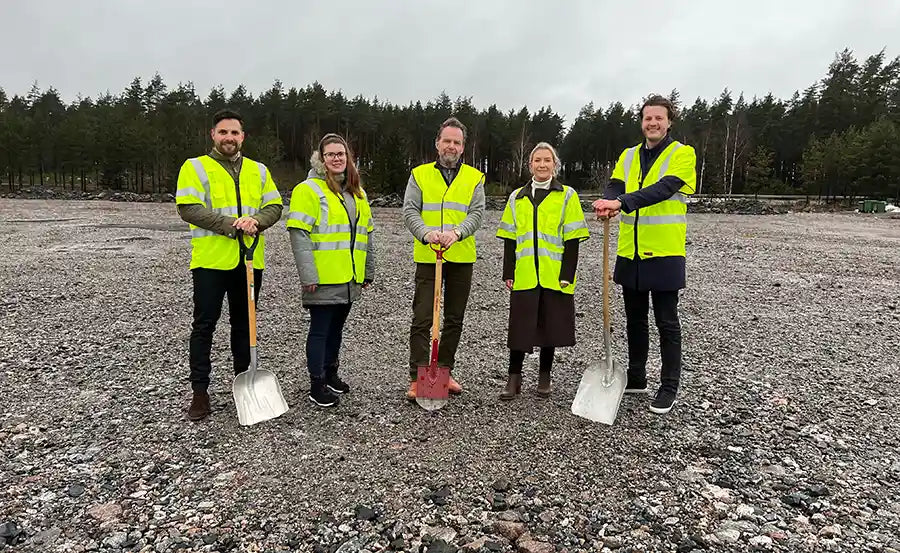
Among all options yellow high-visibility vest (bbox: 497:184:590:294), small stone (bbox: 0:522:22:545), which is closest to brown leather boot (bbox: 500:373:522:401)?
yellow high-visibility vest (bbox: 497:184:590:294)

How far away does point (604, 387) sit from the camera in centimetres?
498

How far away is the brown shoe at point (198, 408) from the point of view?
4.66 meters

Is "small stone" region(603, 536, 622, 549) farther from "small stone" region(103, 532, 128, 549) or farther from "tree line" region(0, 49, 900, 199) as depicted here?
"tree line" region(0, 49, 900, 199)

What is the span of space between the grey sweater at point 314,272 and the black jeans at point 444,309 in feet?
2.01

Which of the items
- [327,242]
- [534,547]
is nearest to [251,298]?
[327,242]

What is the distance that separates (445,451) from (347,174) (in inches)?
99.4

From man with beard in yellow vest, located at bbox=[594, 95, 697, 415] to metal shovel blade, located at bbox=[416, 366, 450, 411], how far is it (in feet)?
5.99

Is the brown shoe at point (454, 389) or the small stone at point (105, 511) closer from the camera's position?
the small stone at point (105, 511)

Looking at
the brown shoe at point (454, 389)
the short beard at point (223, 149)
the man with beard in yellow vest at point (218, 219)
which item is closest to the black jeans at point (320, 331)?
the man with beard in yellow vest at point (218, 219)

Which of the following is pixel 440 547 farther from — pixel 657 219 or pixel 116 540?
pixel 657 219

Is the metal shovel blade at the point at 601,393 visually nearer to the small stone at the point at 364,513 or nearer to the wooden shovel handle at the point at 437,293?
the wooden shovel handle at the point at 437,293

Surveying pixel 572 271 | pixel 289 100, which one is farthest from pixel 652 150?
pixel 289 100

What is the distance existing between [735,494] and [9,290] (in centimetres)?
1163

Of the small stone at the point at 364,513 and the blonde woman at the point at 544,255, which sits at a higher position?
the blonde woman at the point at 544,255
